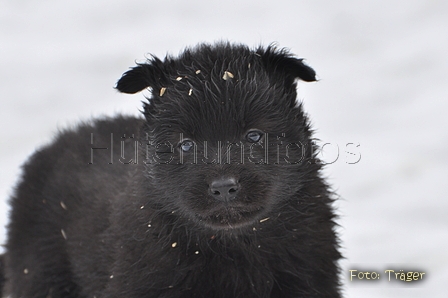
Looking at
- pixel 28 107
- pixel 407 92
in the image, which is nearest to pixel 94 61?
pixel 28 107

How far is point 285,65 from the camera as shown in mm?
4375

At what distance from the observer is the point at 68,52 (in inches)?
465

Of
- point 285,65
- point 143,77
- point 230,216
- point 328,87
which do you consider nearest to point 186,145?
point 230,216

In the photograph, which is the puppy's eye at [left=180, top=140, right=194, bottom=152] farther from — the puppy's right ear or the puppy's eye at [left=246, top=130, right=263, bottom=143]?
the puppy's right ear

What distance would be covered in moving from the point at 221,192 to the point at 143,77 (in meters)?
1.13

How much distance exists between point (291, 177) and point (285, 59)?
0.76 meters

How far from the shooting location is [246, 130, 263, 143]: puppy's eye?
3.97 metres

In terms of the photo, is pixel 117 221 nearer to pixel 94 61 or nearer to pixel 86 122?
pixel 86 122

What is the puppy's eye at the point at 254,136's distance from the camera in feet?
13.0

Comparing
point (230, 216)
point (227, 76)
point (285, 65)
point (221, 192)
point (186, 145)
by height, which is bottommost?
point (230, 216)

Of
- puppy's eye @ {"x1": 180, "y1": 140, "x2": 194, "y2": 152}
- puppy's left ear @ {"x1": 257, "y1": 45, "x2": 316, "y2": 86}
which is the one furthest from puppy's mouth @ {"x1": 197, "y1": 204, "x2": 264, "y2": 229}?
puppy's left ear @ {"x1": 257, "y1": 45, "x2": 316, "y2": 86}

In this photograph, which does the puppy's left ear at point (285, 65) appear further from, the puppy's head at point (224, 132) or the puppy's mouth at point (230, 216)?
the puppy's mouth at point (230, 216)

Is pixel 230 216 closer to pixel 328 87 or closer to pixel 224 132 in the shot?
pixel 224 132

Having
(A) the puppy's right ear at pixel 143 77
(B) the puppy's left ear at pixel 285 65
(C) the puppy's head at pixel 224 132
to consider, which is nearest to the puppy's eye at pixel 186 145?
(C) the puppy's head at pixel 224 132
